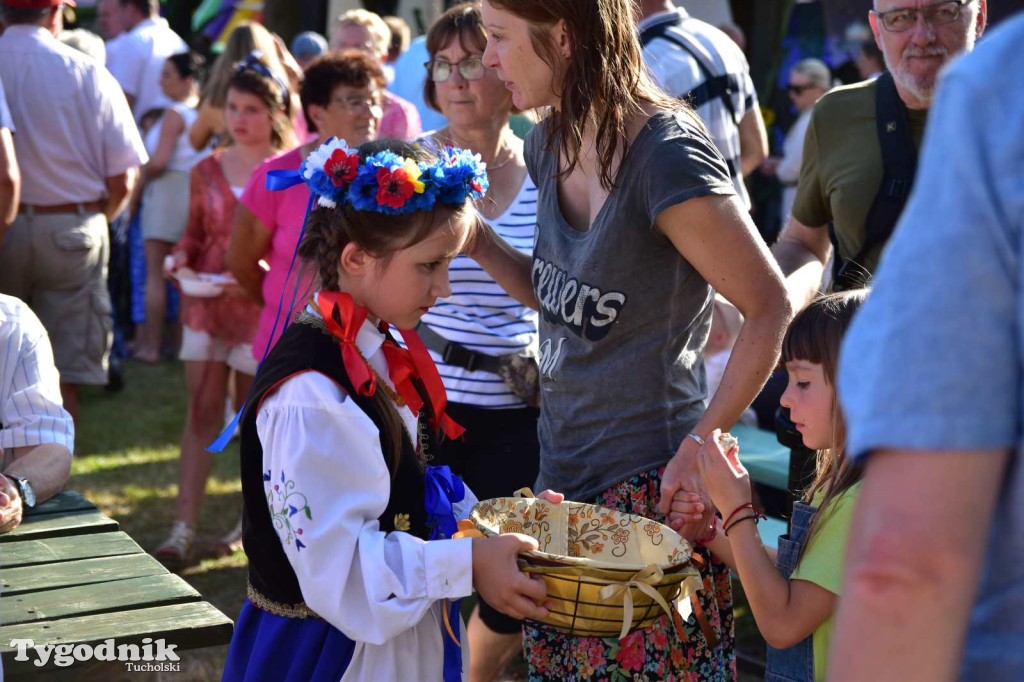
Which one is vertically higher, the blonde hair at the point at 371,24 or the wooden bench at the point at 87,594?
the blonde hair at the point at 371,24

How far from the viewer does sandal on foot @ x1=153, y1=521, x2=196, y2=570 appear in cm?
471

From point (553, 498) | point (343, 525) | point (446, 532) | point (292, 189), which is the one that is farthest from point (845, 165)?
point (292, 189)

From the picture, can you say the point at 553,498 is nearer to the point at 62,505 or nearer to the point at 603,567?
the point at 603,567

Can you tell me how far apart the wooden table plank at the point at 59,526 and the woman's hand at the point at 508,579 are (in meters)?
1.38

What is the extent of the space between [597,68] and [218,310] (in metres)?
3.07

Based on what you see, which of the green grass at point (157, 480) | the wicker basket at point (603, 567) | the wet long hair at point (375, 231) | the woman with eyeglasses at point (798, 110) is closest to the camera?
the wicker basket at point (603, 567)

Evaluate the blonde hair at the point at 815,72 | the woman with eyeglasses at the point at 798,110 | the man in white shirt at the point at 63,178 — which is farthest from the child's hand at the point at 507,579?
the blonde hair at the point at 815,72

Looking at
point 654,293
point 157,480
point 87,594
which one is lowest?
point 157,480

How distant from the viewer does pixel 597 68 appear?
213 centimetres

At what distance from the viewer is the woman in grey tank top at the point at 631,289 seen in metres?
2.06

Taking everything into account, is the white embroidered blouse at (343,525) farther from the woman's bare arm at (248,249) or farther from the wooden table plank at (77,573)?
the woman's bare arm at (248,249)

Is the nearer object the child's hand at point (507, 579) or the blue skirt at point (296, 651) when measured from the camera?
the child's hand at point (507, 579)

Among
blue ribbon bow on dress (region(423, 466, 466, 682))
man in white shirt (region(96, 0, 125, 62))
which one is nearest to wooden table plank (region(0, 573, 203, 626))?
blue ribbon bow on dress (region(423, 466, 466, 682))

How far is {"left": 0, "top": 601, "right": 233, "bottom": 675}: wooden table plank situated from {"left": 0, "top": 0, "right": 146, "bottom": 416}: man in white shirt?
331 centimetres
